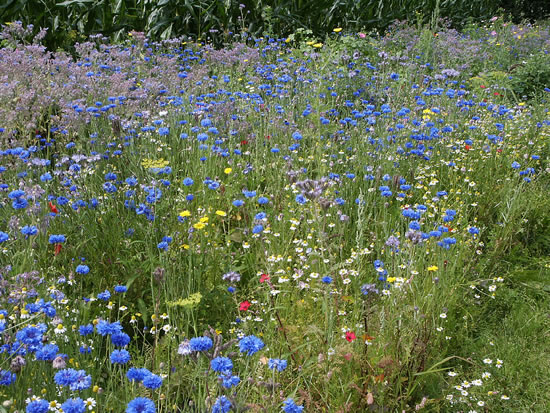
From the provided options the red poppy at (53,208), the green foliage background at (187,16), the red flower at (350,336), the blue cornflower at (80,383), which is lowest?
the red flower at (350,336)

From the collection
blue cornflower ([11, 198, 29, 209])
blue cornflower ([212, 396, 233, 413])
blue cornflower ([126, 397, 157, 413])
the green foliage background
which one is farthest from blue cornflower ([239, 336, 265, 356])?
the green foliage background

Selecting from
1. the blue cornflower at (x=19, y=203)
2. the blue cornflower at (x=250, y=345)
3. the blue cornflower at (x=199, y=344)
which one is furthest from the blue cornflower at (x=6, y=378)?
the blue cornflower at (x=19, y=203)

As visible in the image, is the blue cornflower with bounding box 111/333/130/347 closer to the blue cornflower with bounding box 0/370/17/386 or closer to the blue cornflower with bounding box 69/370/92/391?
the blue cornflower with bounding box 69/370/92/391

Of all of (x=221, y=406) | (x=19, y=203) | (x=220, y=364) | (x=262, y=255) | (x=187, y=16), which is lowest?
(x=262, y=255)

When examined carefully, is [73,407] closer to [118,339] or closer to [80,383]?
[80,383]

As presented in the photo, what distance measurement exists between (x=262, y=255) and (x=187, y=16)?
5.55 metres

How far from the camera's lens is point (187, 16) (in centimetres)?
745

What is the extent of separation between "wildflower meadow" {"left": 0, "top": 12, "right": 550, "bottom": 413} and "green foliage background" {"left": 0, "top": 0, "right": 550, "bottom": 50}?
139 cm

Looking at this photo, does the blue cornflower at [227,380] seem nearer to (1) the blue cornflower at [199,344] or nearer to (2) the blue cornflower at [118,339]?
(1) the blue cornflower at [199,344]

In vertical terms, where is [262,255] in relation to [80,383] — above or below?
below

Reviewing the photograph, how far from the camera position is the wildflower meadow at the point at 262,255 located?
6.07 feet

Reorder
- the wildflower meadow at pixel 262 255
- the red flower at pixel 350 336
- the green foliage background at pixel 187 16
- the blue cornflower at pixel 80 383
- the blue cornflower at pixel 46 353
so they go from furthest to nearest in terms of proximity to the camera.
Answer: the green foliage background at pixel 187 16 < the red flower at pixel 350 336 < the wildflower meadow at pixel 262 255 < the blue cornflower at pixel 46 353 < the blue cornflower at pixel 80 383

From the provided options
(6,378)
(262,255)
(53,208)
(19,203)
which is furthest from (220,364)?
(53,208)

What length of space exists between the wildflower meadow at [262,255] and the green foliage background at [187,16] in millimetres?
1388
